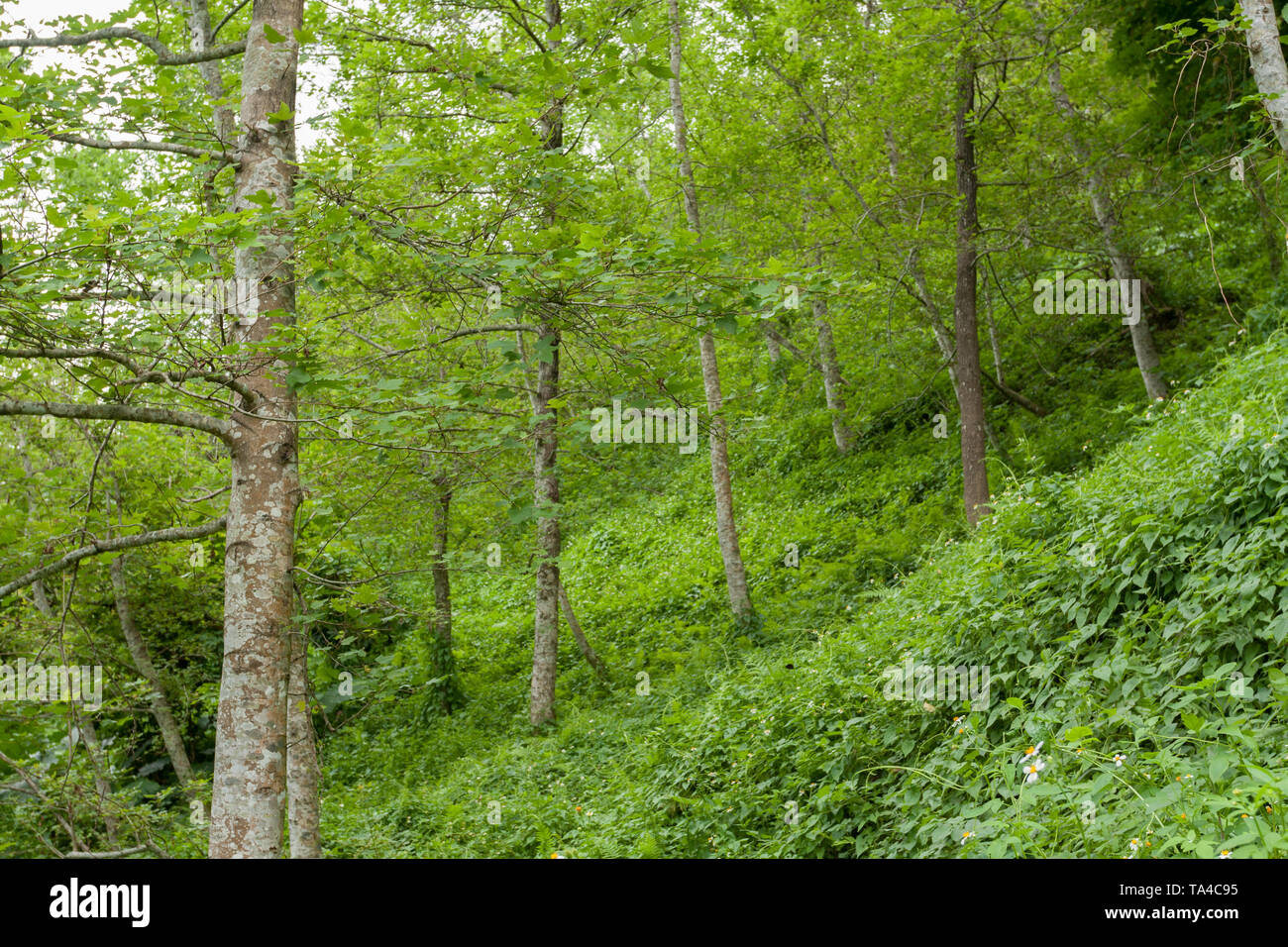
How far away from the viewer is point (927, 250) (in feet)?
43.2

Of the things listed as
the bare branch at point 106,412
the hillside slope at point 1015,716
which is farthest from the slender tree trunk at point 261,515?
the hillside slope at point 1015,716

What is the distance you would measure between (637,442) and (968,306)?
5.24 m

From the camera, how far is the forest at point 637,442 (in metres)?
4.34

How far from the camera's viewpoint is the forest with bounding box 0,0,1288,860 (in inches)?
171

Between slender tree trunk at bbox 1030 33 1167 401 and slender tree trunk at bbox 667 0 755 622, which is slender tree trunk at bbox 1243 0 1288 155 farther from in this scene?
slender tree trunk at bbox 667 0 755 622

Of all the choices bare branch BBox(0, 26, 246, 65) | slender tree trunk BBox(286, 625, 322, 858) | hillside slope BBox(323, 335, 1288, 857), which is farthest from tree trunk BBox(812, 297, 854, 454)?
bare branch BBox(0, 26, 246, 65)

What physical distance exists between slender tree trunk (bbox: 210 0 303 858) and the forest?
0.08 feet

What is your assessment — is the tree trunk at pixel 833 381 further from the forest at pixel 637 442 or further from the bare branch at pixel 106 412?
the bare branch at pixel 106 412

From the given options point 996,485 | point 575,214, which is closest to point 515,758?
point 575,214

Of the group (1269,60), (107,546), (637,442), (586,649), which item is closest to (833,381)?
(586,649)

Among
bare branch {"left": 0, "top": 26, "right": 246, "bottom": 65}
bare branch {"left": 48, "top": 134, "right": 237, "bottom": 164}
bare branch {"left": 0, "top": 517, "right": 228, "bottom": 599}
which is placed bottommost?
bare branch {"left": 0, "top": 517, "right": 228, "bottom": 599}

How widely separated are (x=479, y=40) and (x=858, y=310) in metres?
7.27

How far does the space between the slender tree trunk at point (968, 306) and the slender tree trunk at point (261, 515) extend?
9.11 metres
